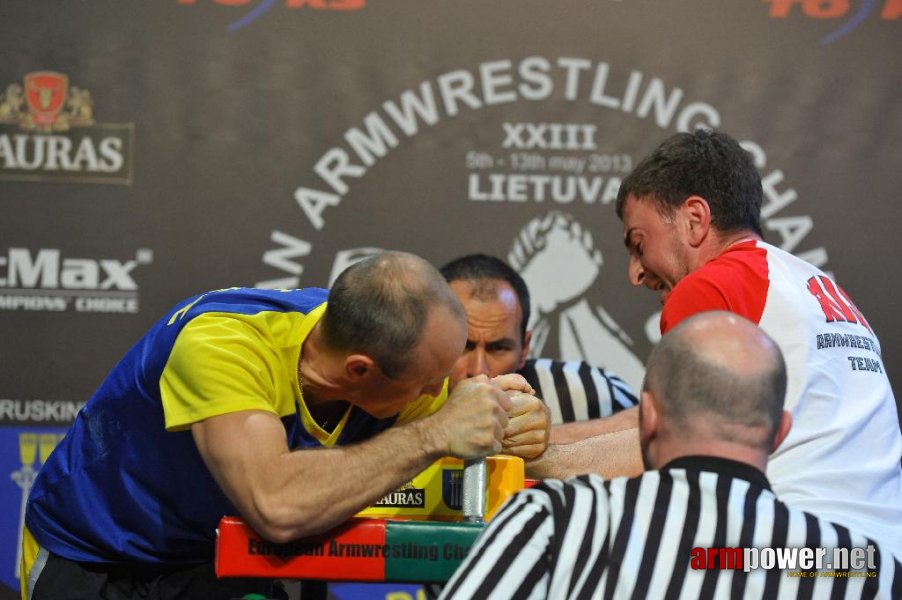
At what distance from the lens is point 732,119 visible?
3398 millimetres

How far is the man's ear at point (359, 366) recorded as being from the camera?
6.32 feet

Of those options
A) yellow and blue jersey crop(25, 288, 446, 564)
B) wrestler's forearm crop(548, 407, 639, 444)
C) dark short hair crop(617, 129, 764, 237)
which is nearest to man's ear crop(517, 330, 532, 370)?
wrestler's forearm crop(548, 407, 639, 444)

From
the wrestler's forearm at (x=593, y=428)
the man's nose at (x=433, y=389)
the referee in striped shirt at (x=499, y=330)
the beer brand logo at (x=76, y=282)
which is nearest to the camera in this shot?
the man's nose at (x=433, y=389)

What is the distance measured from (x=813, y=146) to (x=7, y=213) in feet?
8.50

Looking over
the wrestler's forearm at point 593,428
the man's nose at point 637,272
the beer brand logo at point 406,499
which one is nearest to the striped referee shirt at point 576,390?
the wrestler's forearm at point 593,428

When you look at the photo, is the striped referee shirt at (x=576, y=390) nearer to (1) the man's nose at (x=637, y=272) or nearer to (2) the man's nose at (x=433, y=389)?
(1) the man's nose at (x=637, y=272)

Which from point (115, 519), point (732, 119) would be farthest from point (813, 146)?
point (115, 519)

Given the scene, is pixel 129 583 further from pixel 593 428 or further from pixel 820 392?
pixel 820 392

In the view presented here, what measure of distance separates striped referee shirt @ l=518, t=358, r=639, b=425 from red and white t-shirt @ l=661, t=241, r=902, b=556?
1259mm

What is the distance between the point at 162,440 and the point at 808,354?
1212 mm

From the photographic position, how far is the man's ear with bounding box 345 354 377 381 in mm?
1926

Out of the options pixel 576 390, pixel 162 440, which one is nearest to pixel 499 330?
pixel 576 390

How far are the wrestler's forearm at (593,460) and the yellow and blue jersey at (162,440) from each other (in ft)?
0.90

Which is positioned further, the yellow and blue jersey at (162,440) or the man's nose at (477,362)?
the man's nose at (477,362)
